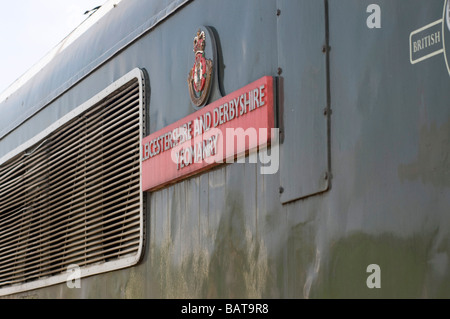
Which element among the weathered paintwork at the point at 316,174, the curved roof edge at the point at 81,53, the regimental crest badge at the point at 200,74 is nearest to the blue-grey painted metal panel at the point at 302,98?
the weathered paintwork at the point at 316,174

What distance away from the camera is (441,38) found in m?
2.44

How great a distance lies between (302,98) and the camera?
3.18m

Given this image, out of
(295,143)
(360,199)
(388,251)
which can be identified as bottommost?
(388,251)

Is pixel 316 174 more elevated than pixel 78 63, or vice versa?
pixel 78 63

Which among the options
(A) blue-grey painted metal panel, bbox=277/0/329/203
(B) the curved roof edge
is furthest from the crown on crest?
(A) blue-grey painted metal panel, bbox=277/0/329/203

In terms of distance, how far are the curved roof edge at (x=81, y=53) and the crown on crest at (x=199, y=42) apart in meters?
0.29

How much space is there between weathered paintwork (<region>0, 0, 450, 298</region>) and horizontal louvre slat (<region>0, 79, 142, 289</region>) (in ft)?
0.83

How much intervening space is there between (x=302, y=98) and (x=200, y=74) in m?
0.94

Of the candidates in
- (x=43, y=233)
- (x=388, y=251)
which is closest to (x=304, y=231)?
(x=388, y=251)

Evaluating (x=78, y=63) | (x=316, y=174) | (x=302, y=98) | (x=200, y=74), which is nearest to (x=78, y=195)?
(x=78, y=63)

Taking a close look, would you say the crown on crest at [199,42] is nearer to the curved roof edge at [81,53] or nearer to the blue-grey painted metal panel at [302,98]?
the curved roof edge at [81,53]

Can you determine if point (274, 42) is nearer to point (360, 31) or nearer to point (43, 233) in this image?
point (360, 31)

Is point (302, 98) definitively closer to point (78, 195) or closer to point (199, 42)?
point (199, 42)
